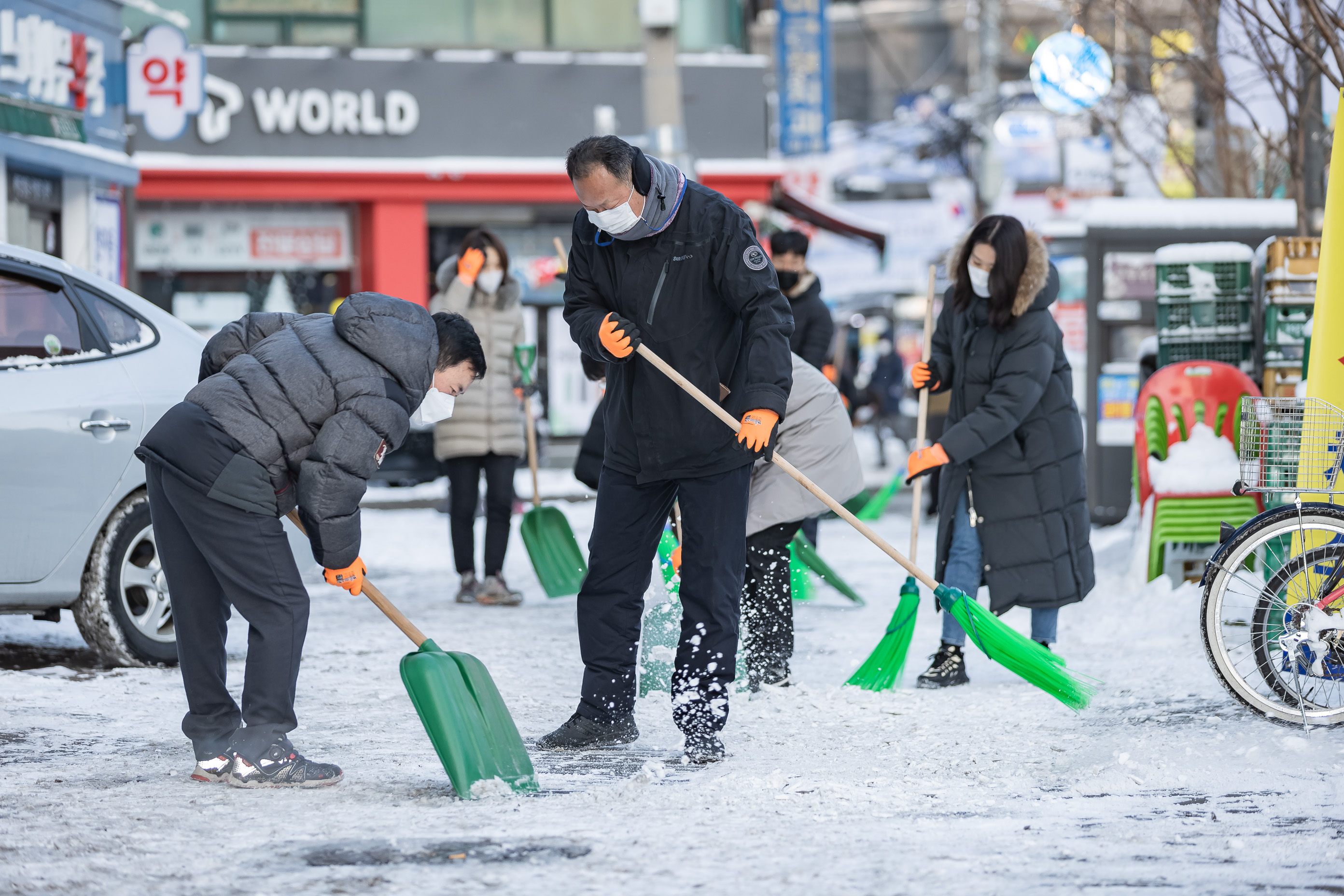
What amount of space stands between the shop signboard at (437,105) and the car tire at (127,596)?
1174 centimetres

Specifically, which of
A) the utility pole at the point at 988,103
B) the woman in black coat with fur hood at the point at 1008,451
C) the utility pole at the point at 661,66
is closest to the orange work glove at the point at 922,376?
the woman in black coat with fur hood at the point at 1008,451

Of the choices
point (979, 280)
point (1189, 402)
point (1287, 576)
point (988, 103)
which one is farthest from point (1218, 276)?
point (988, 103)

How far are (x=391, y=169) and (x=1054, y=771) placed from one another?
13.9 meters

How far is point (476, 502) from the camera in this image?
8109mm

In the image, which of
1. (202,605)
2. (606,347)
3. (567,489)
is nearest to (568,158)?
(606,347)

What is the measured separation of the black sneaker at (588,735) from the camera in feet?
15.4

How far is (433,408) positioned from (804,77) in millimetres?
16732

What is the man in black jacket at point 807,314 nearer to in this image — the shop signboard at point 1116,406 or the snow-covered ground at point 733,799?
the snow-covered ground at point 733,799

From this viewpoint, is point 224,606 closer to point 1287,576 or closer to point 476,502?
point 1287,576

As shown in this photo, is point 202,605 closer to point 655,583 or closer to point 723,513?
point 723,513

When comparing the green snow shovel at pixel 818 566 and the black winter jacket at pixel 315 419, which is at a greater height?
the black winter jacket at pixel 315 419

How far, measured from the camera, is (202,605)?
432cm

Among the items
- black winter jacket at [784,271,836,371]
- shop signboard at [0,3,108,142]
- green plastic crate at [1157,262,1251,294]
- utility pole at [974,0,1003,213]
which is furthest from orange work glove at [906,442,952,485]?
utility pole at [974,0,1003,213]

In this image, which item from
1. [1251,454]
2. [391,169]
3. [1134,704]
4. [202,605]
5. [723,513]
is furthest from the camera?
[391,169]
